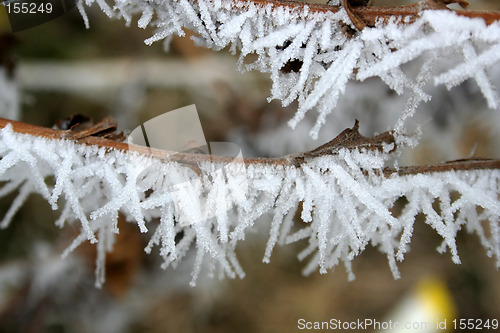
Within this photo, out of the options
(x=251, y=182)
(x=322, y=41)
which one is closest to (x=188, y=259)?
(x=251, y=182)

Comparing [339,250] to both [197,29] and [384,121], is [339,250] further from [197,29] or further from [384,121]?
[384,121]

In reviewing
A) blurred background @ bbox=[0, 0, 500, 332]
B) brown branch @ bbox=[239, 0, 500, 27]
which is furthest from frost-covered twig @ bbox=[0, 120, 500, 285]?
blurred background @ bbox=[0, 0, 500, 332]

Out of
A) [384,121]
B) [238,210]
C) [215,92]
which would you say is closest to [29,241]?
[215,92]

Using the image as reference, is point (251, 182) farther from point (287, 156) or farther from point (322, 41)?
point (322, 41)

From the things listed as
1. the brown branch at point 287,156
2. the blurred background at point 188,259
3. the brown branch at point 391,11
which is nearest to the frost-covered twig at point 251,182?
the brown branch at point 287,156

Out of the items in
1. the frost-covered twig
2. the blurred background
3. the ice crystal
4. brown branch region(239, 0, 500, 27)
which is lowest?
the blurred background

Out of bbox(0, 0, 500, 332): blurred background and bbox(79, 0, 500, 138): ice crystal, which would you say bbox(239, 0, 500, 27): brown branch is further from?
bbox(0, 0, 500, 332): blurred background
